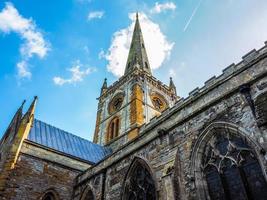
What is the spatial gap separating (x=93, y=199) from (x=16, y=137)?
569 cm

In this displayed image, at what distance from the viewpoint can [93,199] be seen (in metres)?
12.9

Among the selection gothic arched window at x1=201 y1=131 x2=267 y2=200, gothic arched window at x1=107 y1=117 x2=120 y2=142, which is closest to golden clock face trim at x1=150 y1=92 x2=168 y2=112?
gothic arched window at x1=107 y1=117 x2=120 y2=142

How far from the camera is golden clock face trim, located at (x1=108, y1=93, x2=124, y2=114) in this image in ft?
88.8

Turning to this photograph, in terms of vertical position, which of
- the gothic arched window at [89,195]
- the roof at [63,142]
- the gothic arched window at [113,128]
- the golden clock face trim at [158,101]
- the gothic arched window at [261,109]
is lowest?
the gothic arched window at [261,109]

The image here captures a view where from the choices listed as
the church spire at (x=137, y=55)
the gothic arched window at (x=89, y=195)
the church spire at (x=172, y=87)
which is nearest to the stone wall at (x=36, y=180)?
the gothic arched window at (x=89, y=195)

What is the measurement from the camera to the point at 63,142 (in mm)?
18266

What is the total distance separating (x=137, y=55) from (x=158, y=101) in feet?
26.3

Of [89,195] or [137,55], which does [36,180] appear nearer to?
[89,195]

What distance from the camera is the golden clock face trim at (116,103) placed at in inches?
1066

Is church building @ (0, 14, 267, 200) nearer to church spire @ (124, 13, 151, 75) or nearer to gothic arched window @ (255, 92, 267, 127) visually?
gothic arched window @ (255, 92, 267, 127)

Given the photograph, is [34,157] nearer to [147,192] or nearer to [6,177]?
[6,177]

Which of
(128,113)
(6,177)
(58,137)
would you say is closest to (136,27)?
(128,113)

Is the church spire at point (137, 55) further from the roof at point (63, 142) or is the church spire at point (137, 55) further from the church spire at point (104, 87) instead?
the roof at point (63, 142)

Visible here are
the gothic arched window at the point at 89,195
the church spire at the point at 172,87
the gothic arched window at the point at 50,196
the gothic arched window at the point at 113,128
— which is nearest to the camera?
the gothic arched window at the point at 89,195
